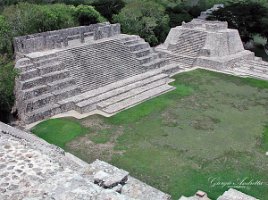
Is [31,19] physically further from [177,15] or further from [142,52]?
[177,15]

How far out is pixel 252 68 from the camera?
23781 mm

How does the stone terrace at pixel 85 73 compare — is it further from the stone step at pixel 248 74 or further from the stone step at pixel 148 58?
the stone step at pixel 248 74

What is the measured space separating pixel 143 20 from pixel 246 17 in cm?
1001

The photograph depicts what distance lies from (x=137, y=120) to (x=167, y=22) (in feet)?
54.2

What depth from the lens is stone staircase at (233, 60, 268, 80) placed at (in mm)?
22906

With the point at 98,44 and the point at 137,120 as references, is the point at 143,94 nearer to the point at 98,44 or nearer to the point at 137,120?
the point at 137,120

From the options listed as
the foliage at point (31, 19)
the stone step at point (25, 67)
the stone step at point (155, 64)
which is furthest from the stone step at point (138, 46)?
the stone step at point (25, 67)

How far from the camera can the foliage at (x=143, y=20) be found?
26875 millimetres

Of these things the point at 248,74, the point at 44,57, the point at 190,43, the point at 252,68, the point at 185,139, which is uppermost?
the point at 44,57

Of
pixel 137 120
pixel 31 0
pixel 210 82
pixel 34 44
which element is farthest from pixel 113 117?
pixel 31 0

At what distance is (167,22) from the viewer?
30.4 meters

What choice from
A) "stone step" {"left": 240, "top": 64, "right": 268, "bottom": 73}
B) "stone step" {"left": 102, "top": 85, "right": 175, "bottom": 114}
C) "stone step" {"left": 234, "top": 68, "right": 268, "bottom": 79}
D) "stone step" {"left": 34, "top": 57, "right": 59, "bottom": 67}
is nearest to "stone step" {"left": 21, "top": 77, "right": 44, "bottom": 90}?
"stone step" {"left": 34, "top": 57, "right": 59, "bottom": 67}

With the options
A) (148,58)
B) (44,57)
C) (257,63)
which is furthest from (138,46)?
(257,63)

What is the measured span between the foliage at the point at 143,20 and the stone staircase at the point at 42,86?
9759 mm
